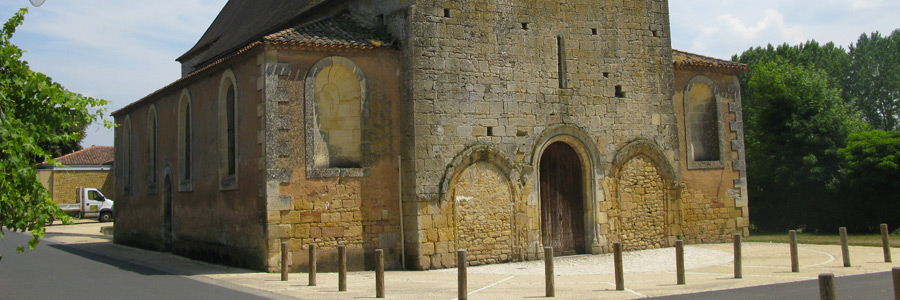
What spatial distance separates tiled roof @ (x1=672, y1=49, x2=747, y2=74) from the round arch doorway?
3889 millimetres

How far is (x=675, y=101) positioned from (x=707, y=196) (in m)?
2.41

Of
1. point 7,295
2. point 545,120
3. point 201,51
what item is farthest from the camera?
point 201,51

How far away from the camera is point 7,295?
11.0 meters

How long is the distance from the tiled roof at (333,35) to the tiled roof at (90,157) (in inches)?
1347

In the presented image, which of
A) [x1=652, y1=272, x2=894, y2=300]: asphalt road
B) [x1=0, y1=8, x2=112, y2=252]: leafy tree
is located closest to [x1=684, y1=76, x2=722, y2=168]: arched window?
[x1=652, y1=272, x2=894, y2=300]: asphalt road

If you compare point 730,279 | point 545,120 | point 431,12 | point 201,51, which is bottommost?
point 730,279

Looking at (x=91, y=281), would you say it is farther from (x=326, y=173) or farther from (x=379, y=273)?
(x=379, y=273)

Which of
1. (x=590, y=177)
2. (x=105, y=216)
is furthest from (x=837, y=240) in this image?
(x=105, y=216)

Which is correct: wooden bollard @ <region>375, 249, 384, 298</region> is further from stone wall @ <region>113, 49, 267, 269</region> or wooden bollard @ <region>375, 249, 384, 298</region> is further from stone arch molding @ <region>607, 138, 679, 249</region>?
stone arch molding @ <region>607, 138, 679, 249</region>

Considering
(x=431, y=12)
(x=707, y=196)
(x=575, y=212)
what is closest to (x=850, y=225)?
(x=707, y=196)

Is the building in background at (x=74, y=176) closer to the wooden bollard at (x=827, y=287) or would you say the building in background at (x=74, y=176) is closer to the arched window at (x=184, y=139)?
the arched window at (x=184, y=139)

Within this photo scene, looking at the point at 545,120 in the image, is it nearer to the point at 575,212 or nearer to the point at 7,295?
the point at 575,212

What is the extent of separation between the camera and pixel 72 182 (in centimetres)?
4181

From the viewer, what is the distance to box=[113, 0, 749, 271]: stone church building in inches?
566
